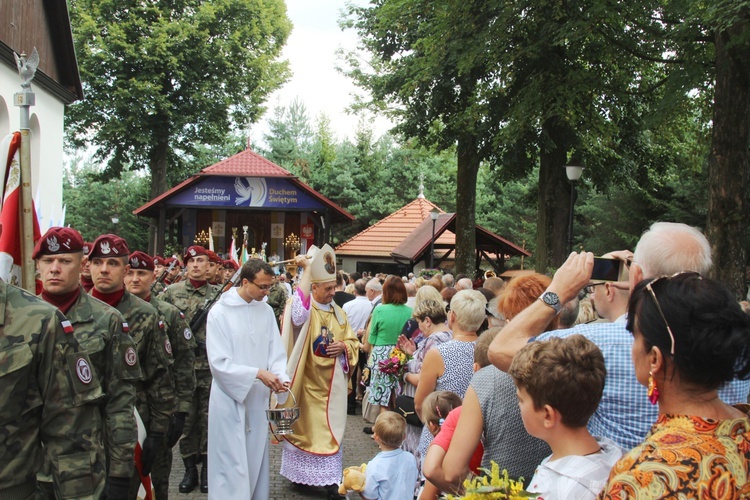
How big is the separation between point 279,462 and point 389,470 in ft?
11.2

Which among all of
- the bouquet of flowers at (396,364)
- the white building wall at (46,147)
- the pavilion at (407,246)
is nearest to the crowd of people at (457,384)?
the bouquet of flowers at (396,364)

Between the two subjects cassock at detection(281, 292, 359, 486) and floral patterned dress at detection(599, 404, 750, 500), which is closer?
floral patterned dress at detection(599, 404, 750, 500)

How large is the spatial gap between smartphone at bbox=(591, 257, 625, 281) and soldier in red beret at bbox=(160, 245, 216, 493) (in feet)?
16.2

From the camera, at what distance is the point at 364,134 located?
56469 millimetres

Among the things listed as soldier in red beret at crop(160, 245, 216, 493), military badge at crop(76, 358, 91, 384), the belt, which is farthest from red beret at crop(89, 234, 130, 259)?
soldier in red beret at crop(160, 245, 216, 493)

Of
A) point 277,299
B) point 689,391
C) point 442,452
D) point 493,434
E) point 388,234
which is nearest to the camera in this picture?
point 689,391

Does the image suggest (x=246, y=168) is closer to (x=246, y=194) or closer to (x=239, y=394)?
(x=246, y=194)

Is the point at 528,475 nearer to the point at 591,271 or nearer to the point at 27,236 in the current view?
the point at 591,271

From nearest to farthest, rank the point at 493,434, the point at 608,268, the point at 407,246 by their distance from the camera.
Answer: the point at 608,268 → the point at 493,434 → the point at 407,246

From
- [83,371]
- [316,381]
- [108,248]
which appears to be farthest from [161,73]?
[83,371]

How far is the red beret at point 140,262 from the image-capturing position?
6074 millimetres

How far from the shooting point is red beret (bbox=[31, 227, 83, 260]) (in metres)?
3.96

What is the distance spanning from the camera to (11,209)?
4215 mm

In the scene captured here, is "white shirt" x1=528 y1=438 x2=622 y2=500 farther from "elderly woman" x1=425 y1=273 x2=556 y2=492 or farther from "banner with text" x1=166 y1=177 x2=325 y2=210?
"banner with text" x1=166 y1=177 x2=325 y2=210
